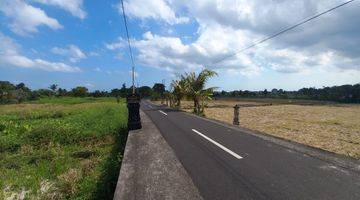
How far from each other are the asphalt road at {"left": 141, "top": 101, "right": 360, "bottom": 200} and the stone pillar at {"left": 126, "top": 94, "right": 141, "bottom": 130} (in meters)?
5.29

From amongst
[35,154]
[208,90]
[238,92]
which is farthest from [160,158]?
[238,92]

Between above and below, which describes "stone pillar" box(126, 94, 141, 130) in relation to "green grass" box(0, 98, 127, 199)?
above

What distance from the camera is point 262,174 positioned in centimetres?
684

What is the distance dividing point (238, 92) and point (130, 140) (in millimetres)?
143374

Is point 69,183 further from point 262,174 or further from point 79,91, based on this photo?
point 79,91

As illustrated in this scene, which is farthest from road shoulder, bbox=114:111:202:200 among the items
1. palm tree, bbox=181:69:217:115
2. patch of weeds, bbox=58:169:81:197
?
palm tree, bbox=181:69:217:115

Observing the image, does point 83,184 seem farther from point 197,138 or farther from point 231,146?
point 197,138

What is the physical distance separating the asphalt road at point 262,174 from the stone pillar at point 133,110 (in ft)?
17.4

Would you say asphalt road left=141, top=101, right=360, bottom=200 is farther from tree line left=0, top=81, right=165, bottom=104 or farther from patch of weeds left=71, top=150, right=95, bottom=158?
tree line left=0, top=81, right=165, bottom=104

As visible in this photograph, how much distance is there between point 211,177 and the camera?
6.70 meters

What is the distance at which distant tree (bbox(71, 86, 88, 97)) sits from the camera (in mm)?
131500

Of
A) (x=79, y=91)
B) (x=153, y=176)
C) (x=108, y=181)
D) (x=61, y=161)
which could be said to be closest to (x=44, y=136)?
(x=61, y=161)

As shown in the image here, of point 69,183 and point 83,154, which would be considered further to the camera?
point 83,154

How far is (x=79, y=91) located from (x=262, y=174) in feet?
432
